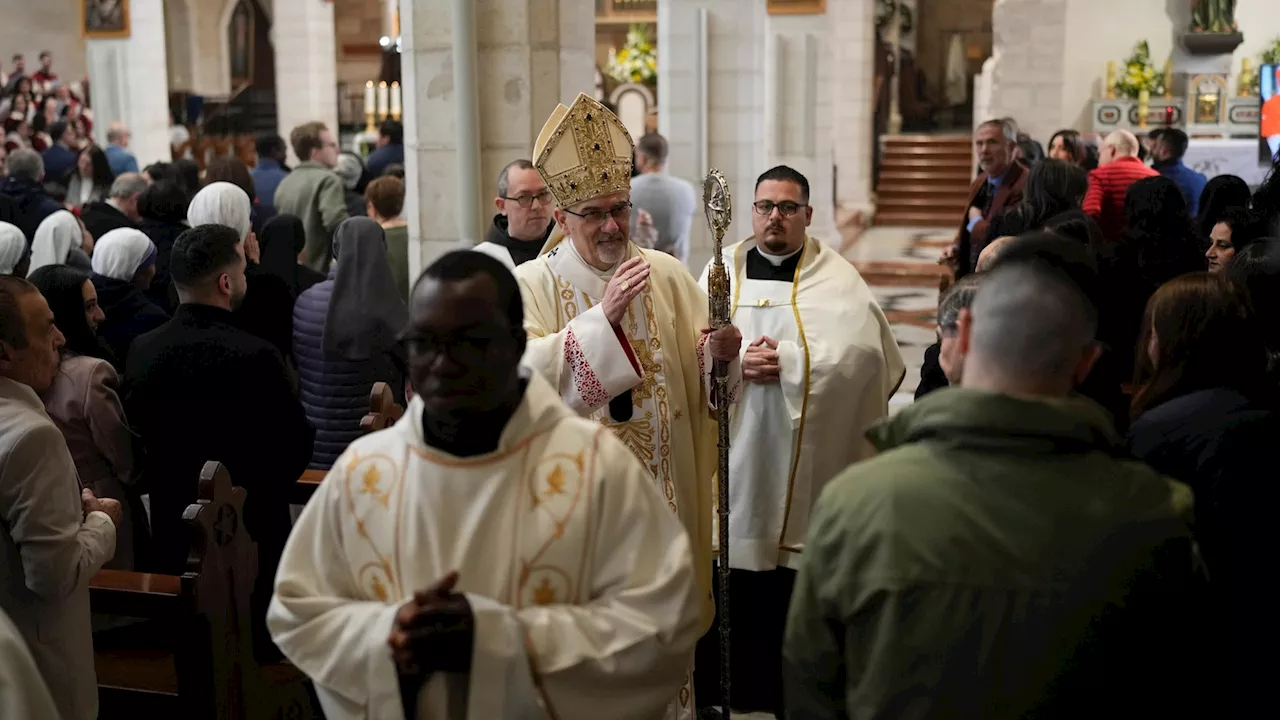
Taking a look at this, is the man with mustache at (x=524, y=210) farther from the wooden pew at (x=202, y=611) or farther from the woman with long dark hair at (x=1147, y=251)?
the woman with long dark hair at (x=1147, y=251)

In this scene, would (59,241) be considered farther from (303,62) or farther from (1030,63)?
(303,62)

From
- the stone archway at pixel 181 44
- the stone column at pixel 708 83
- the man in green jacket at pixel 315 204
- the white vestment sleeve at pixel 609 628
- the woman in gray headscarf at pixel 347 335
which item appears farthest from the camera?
the stone archway at pixel 181 44

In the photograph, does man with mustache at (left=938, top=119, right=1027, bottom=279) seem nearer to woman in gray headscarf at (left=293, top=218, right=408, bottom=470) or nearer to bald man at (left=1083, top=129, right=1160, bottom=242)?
bald man at (left=1083, top=129, right=1160, bottom=242)

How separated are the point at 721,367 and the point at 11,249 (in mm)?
3139

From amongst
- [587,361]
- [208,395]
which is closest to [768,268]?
[587,361]

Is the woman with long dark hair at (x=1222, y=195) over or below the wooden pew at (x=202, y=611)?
over

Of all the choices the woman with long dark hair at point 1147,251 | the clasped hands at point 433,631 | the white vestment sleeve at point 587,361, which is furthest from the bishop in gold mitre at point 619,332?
the woman with long dark hair at point 1147,251

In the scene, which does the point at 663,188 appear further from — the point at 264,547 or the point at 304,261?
the point at 264,547

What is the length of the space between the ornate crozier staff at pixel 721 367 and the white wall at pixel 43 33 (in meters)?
17.6

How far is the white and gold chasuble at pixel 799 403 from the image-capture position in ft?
13.9

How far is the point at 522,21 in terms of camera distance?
217 inches

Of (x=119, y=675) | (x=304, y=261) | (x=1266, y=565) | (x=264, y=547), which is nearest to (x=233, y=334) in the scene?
(x=264, y=547)

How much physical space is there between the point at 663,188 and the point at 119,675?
194 inches

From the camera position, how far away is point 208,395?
3.71 metres
